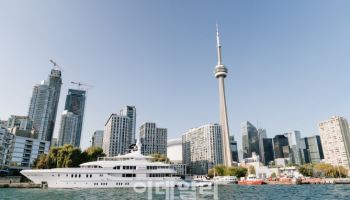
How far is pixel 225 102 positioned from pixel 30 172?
4605 inches

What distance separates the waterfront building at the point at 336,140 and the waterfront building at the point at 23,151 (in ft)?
595

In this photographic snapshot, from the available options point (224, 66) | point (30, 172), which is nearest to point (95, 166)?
point (30, 172)

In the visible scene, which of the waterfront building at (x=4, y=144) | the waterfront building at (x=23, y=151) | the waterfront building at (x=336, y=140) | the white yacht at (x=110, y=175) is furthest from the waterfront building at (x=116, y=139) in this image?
the waterfront building at (x=336, y=140)

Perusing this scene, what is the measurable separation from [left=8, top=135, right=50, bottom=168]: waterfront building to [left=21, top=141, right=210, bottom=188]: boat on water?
200ft

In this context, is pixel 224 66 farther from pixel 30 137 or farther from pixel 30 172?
pixel 30 172

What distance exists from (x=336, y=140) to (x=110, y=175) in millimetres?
181237

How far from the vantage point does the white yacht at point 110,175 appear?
54.0m

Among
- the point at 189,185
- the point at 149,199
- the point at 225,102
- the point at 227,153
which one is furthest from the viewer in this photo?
the point at 225,102

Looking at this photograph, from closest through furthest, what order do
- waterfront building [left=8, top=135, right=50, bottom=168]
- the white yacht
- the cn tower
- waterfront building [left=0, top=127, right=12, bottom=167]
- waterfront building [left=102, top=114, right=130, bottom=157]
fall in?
the white yacht < waterfront building [left=0, top=127, right=12, bottom=167] < waterfront building [left=8, top=135, right=50, bottom=168] < the cn tower < waterfront building [left=102, top=114, right=130, bottom=157]

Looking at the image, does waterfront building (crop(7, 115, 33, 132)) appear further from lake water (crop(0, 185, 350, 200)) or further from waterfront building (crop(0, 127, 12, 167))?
lake water (crop(0, 185, 350, 200))

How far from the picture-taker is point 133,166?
5931 centimetres

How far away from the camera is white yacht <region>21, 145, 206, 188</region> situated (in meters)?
54.0

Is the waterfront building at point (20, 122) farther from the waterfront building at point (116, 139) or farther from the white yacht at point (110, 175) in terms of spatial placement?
the white yacht at point (110, 175)

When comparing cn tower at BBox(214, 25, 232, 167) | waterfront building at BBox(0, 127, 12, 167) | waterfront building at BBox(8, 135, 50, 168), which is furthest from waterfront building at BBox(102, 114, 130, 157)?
waterfront building at BBox(0, 127, 12, 167)
